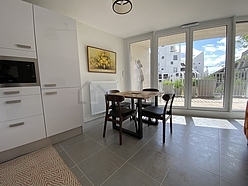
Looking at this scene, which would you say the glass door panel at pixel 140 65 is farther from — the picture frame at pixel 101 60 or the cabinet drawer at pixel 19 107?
the cabinet drawer at pixel 19 107

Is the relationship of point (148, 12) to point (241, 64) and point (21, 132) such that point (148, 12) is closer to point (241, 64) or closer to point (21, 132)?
point (241, 64)

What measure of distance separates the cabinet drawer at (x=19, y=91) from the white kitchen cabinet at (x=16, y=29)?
0.44m

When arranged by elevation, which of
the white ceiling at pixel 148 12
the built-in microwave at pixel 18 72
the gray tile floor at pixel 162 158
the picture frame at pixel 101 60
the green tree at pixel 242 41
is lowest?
the gray tile floor at pixel 162 158

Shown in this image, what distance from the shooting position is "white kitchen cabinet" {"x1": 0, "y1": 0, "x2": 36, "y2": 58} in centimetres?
137

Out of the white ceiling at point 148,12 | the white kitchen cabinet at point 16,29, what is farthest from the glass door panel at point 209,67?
the white kitchen cabinet at point 16,29

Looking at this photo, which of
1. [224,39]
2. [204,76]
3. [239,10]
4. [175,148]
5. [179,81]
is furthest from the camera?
[179,81]

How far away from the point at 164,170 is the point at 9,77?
2226mm

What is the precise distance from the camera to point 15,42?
1.45 meters

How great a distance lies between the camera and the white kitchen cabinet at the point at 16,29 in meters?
1.37

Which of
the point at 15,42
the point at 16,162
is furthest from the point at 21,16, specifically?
the point at 16,162

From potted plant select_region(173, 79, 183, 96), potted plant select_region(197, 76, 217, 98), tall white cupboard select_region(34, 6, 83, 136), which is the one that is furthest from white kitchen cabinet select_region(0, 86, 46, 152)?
potted plant select_region(197, 76, 217, 98)

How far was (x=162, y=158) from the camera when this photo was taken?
146cm

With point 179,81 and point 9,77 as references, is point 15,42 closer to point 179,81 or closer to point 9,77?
point 9,77

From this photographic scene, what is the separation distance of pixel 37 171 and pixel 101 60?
2.56 meters
